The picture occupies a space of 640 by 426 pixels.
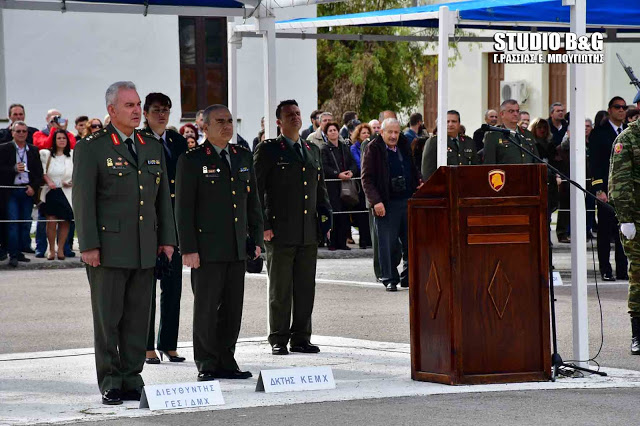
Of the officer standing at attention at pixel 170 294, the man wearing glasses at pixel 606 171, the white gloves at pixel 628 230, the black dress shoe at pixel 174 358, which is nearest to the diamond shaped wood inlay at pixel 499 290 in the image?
the white gloves at pixel 628 230

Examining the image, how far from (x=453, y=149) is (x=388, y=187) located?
89 cm

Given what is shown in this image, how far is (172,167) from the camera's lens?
10.4 m

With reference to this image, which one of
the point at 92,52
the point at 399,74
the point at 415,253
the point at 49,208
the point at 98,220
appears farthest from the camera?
the point at 399,74

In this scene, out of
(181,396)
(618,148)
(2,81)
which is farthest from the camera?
(2,81)

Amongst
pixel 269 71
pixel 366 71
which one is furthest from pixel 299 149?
pixel 366 71

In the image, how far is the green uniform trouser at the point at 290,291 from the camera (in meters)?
10.9

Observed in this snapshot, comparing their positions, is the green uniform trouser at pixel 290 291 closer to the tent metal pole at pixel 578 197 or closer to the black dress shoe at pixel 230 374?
the black dress shoe at pixel 230 374

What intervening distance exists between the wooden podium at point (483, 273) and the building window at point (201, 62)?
68.7 ft

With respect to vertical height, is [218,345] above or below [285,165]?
below

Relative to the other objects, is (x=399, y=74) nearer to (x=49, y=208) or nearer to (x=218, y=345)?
(x=49, y=208)

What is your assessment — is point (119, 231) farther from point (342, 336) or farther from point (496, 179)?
point (342, 336)

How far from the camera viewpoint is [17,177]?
18.8 metres

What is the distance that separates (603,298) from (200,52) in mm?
16976

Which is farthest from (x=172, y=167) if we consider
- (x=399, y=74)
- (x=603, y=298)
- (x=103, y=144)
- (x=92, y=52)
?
(x=399, y=74)
